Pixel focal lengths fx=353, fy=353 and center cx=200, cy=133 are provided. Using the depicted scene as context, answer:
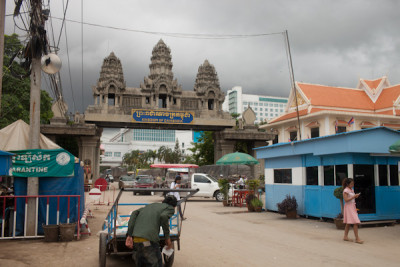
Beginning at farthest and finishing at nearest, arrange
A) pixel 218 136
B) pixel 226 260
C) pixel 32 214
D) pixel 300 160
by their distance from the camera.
→ pixel 218 136 → pixel 300 160 → pixel 32 214 → pixel 226 260

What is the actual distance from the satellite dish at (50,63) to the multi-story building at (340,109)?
26.7 meters

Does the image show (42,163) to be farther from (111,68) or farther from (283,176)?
(111,68)

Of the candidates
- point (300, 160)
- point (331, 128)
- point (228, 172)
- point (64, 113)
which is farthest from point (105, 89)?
point (300, 160)

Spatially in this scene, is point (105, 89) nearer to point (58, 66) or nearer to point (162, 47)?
point (162, 47)

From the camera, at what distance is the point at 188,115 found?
109ft

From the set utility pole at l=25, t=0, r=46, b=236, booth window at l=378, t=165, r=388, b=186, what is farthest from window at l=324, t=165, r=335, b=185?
utility pole at l=25, t=0, r=46, b=236

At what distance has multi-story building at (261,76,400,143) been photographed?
33.1 m

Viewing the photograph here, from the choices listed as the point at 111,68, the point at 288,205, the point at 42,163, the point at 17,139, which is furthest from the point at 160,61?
the point at 42,163

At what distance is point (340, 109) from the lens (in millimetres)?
34406

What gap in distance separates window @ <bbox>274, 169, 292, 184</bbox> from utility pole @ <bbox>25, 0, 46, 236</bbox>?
9349 millimetres

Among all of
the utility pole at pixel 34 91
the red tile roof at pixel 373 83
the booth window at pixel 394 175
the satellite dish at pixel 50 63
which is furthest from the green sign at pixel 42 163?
the red tile roof at pixel 373 83

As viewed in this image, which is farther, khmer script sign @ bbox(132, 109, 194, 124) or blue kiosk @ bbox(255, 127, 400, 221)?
khmer script sign @ bbox(132, 109, 194, 124)

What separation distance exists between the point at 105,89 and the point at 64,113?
14.7ft

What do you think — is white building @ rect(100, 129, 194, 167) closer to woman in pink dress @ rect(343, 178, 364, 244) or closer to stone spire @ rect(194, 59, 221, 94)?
stone spire @ rect(194, 59, 221, 94)
